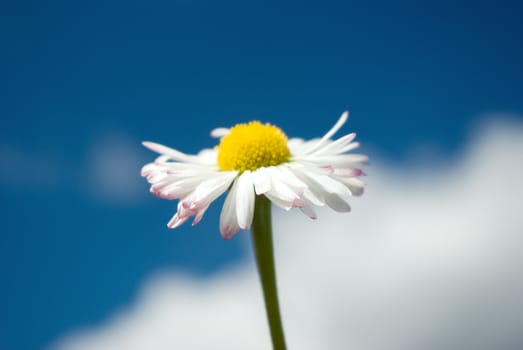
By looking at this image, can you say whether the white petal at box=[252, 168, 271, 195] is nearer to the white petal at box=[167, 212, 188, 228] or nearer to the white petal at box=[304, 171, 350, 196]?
the white petal at box=[304, 171, 350, 196]

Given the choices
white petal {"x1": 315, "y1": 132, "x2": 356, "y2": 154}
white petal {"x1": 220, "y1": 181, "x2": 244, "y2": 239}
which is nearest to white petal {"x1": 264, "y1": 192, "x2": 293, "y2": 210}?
white petal {"x1": 220, "y1": 181, "x2": 244, "y2": 239}

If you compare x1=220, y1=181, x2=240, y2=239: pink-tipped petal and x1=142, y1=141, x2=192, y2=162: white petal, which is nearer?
x1=220, y1=181, x2=240, y2=239: pink-tipped petal

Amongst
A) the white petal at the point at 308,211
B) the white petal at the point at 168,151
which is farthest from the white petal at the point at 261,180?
the white petal at the point at 168,151

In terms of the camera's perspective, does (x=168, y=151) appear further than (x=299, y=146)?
No

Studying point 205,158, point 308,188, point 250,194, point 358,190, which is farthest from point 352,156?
point 205,158

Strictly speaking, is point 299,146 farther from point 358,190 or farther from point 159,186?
point 159,186

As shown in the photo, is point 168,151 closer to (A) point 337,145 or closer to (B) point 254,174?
(B) point 254,174
